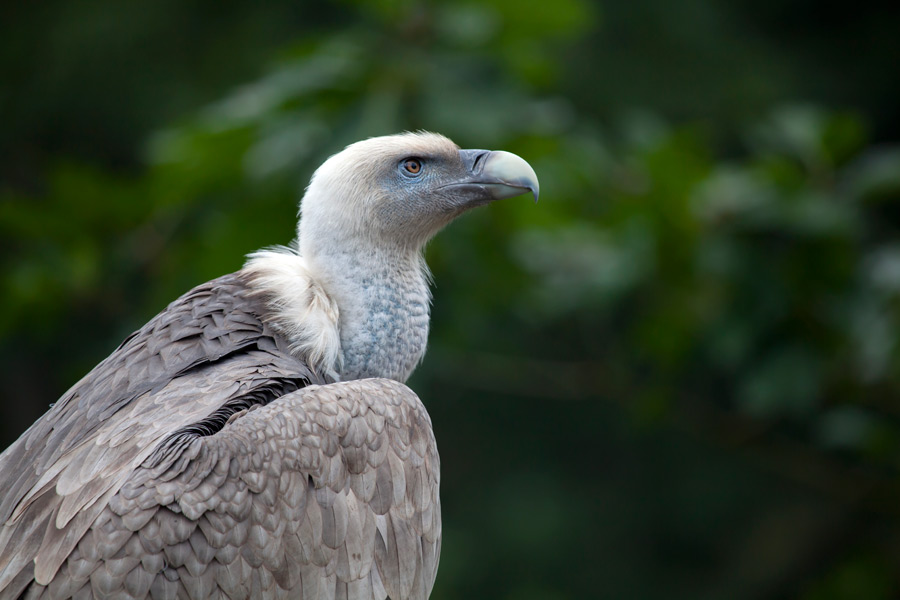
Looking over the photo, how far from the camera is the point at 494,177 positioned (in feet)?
13.1

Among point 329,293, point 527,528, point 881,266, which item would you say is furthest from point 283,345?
point 527,528

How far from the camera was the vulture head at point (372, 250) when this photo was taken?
146 inches

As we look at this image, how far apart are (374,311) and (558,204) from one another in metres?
3.09

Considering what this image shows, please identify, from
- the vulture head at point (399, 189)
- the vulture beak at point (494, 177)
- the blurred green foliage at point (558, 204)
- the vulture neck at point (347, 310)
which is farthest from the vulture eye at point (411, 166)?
the blurred green foliage at point (558, 204)

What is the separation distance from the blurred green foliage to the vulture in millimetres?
1778

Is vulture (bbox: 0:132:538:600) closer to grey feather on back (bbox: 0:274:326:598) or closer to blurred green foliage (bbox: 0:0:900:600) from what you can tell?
grey feather on back (bbox: 0:274:326:598)

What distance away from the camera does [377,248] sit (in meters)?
3.87

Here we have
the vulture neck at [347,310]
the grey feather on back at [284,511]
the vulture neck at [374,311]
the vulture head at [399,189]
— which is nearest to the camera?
the grey feather on back at [284,511]

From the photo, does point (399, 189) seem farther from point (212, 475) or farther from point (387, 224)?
point (212, 475)

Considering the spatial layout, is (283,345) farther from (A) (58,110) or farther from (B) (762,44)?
(B) (762,44)

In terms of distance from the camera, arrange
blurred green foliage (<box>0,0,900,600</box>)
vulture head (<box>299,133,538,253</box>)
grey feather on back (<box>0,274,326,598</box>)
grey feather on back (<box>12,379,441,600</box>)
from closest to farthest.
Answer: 1. grey feather on back (<box>12,379,441,600</box>)
2. grey feather on back (<box>0,274,326,598</box>)
3. vulture head (<box>299,133,538,253</box>)
4. blurred green foliage (<box>0,0,900,600</box>)

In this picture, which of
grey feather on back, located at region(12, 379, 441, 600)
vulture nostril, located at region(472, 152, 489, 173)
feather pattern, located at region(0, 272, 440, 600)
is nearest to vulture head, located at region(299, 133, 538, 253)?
vulture nostril, located at region(472, 152, 489, 173)

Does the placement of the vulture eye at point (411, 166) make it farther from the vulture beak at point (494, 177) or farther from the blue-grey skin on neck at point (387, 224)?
the vulture beak at point (494, 177)

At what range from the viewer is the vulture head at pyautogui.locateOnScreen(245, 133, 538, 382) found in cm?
370
